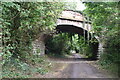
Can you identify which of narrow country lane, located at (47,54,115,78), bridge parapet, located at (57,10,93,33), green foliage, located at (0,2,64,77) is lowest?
narrow country lane, located at (47,54,115,78)

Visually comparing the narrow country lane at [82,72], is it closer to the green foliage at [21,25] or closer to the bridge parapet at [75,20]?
the green foliage at [21,25]

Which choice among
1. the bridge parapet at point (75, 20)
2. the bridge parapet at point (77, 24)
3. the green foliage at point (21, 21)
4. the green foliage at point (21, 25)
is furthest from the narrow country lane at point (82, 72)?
the bridge parapet at point (75, 20)

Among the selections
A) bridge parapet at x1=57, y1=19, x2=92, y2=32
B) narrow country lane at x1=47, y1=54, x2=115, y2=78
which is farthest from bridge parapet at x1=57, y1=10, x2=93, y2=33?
narrow country lane at x1=47, y1=54, x2=115, y2=78

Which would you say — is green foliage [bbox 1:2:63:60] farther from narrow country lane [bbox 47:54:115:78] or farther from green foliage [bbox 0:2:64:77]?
narrow country lane [bbox 47:54:115:78]

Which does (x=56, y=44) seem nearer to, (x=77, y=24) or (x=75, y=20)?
(x=77, y=24)

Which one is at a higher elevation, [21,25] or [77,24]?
[77,24]

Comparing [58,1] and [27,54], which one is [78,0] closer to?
[58,1]

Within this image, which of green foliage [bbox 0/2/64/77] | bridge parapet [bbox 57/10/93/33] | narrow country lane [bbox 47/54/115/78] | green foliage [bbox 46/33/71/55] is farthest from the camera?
green foliage [bbox 46/33/71/55]

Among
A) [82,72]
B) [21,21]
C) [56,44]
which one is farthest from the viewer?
[56,44]

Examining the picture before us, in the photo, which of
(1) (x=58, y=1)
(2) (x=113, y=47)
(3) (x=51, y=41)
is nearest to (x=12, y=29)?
(1) (x=58, y=1)

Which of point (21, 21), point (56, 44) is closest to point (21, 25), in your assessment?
point (21, 21)

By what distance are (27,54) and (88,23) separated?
782cm

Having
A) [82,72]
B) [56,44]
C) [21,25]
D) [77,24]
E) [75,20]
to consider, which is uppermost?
[75,20]

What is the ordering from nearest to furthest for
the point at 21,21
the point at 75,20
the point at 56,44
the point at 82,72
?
1. the point at 21,21
2. the point at 82,72
3. the point at 75,20
4. the point at 56,44
